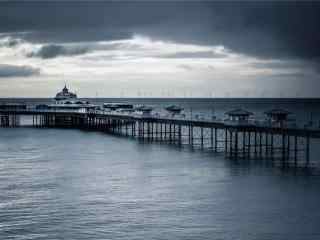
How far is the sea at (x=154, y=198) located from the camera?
30.1 metres

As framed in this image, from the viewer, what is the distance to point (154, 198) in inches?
1483

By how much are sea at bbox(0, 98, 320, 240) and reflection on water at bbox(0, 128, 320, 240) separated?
5cm

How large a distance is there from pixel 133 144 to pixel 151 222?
43.5 metres

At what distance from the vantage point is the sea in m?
30.1

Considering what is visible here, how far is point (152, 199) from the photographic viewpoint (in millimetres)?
37375

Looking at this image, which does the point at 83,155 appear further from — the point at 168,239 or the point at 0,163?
the point at 168,239

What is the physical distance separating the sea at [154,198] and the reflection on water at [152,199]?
0.05 metres

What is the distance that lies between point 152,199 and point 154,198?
0.31 m

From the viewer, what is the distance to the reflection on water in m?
30.1

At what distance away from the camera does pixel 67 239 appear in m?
28.7

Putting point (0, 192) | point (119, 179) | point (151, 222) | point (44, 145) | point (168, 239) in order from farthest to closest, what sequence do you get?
point (44, 145)
point (119, 179)
point (0, 192)
point (151, 222)
point (168, 239)

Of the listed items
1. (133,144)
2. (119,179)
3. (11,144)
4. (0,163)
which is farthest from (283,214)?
(11,144)

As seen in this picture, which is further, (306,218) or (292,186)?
(292,186)

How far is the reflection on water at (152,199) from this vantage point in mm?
30109
